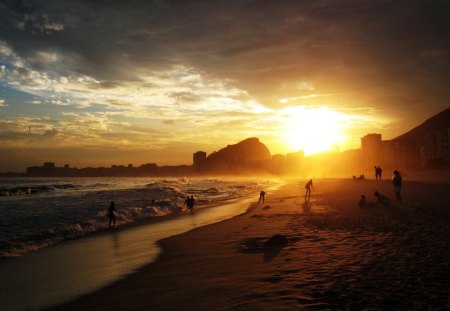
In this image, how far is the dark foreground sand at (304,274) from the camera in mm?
7020

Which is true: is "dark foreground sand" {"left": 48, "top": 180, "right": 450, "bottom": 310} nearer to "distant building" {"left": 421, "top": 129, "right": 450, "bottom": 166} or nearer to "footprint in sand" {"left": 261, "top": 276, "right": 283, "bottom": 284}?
"footprint in sand" {"left": 261, "top": 276, "right": 283, "bottom": 284}

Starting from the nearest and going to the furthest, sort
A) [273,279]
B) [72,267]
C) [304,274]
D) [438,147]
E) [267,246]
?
[273,279] → [304,274] → [72,267] → [267,246] → [438,147]

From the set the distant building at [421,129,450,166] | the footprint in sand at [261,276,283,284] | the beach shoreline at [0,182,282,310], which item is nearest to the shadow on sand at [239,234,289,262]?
the footprint in sand at [261,276,283,284]

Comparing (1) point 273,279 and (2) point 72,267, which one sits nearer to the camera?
(1) point 273,279

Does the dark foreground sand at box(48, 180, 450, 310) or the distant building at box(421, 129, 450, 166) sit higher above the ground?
the distant building at box(421, 129, 450, 166)

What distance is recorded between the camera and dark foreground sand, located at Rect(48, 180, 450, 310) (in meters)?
7.02

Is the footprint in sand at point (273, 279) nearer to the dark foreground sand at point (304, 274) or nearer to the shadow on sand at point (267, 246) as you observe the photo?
the dark foreground sand at point (304, 274)

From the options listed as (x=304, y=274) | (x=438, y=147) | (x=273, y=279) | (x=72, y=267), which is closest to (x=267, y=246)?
(x=304, y=274)

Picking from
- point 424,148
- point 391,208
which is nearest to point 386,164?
point 424,148

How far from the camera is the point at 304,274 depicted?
8.88 meters

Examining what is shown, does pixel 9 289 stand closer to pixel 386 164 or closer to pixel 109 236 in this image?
pixel 109 236

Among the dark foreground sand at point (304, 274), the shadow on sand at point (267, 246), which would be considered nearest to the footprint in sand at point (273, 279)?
the dark foreground sand at point (304, 274)

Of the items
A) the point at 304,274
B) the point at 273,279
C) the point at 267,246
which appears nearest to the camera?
the point at 273,279

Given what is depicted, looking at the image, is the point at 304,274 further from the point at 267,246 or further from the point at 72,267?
the point at 72,267
